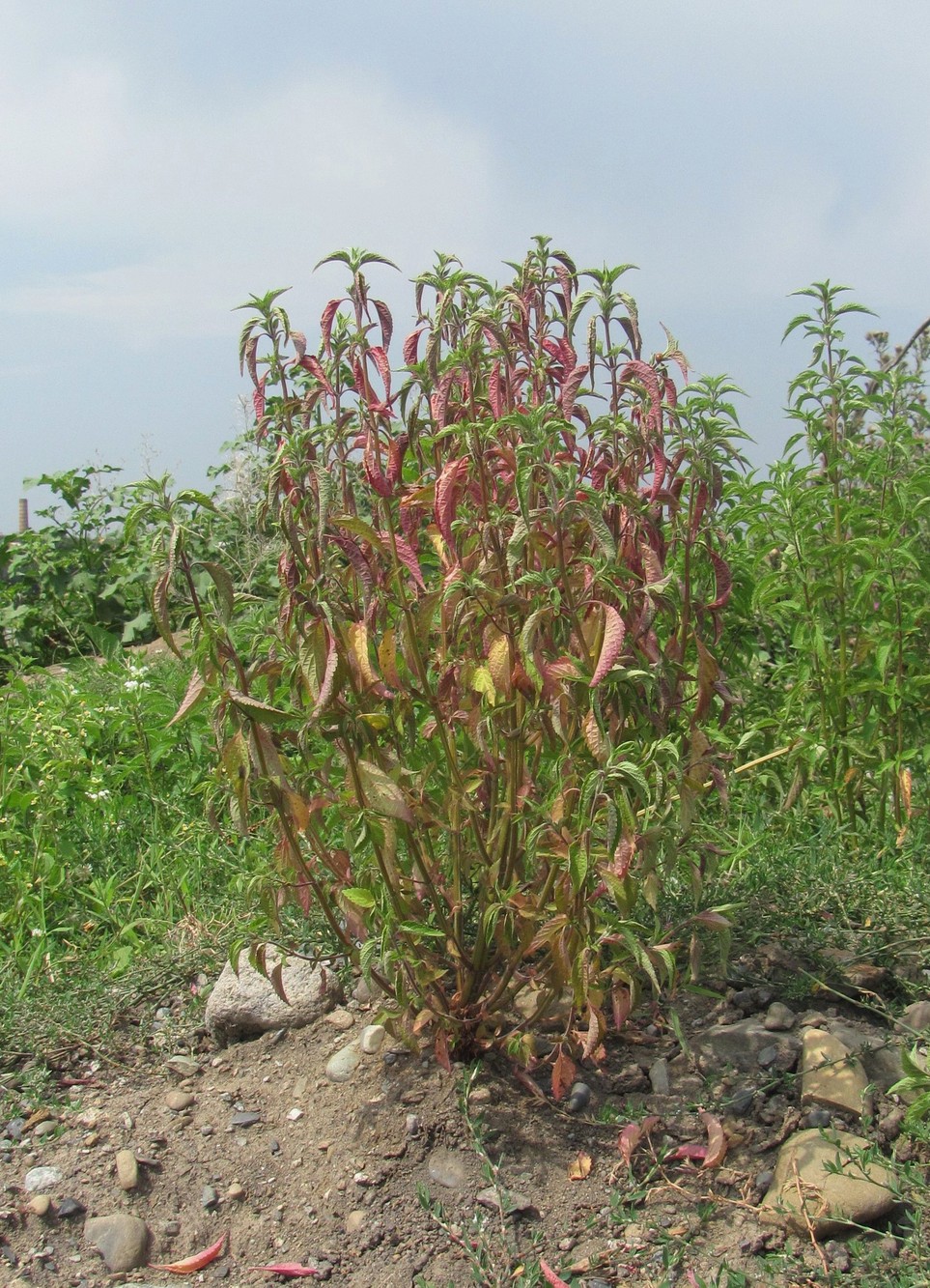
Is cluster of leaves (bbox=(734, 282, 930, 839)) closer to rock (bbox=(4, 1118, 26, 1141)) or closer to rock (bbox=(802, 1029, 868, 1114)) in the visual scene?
rock (bbox=(802, 1029, 868, 1114))

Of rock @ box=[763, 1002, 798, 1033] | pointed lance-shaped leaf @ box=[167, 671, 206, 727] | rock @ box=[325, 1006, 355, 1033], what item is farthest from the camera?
rock @ box=[325, 1006, 355, 1033]

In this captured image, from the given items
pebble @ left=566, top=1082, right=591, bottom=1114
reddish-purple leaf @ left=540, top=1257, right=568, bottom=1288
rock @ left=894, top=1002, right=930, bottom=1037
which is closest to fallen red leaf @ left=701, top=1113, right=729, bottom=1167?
pebble @ left=566, top=1082, right=591, bottom=1114

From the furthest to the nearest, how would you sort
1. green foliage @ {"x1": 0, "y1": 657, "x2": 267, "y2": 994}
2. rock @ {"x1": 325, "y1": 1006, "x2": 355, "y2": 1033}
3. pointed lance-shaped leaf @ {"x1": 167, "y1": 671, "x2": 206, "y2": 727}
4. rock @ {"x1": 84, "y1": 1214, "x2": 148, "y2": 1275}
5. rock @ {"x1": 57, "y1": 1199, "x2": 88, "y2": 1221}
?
green foliage @ {"x1": 0, "y1": 657, "x2": 267, "y2": 994} → rock @ {"x1": 325, "y1": 1006, "x2": 355, "y2": 1033} → rock @ {"x1": 57, "y1": 1199, "x2": 88, "y2": 1221} → rock @ {"x1": 84, "y1": 1214, "x2": 148, "y2": 1275} → pointed lance-shaped leaf @ {"x1": 167, "y1": 671, "x2": 206, "y2": 727}

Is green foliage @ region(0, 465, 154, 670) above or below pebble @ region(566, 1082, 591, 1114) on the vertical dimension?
above

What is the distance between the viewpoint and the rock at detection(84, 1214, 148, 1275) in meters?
2.44

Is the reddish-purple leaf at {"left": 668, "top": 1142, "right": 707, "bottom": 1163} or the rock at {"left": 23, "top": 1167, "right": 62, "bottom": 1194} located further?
the rock at {"left": 23, "top": 1167, "right": 62, "bottom": 1194}

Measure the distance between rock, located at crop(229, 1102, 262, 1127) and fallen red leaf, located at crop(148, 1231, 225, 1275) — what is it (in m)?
0.33

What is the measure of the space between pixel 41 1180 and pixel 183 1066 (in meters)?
0.46

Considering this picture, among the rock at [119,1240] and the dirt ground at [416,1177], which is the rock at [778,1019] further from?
the rock at [119,1240]

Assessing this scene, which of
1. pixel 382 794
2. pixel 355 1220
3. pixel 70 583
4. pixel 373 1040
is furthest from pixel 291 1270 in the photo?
pixel 70 583

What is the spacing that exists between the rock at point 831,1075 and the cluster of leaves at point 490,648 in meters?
0.40

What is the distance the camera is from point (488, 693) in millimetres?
2215

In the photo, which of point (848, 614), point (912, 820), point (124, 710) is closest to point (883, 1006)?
point (912, 820)

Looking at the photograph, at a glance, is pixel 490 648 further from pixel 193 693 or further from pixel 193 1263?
pixel 193 1263
